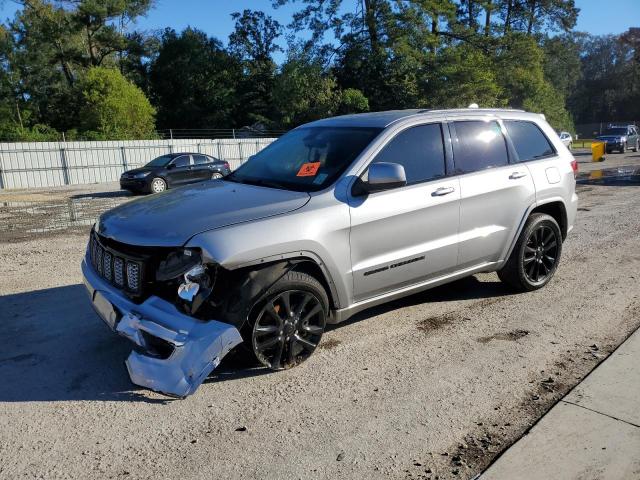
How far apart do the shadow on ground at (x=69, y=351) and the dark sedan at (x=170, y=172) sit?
1275 cm

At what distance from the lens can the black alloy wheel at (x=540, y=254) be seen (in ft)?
17.6

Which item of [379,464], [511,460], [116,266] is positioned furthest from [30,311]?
[511,460]

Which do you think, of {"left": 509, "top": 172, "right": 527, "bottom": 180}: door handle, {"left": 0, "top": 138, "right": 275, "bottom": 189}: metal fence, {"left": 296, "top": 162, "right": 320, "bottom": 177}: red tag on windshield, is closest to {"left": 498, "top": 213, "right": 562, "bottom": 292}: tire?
{"left": 509, "top": 172, "right": 527, "bottom": 180}: door handle

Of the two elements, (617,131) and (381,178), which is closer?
(381,178)

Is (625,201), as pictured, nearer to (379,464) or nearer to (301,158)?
(301,158)

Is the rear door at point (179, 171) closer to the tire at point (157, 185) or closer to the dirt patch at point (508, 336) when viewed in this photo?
the tire at point (157, 185)

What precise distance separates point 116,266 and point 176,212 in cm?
55

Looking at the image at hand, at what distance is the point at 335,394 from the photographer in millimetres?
3531

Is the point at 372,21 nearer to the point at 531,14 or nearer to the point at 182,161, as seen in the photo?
the point at 531,14

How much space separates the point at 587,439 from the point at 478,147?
2778 mm

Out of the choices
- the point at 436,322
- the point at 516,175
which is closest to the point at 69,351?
the point at 436,322

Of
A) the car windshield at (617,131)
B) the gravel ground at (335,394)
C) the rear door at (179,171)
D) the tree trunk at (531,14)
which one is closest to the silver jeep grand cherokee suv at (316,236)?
the gravel ground at (335,394)

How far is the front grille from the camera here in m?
3.49

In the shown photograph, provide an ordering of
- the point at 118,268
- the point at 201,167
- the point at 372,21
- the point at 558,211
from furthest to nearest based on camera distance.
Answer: the point at 372,21 → the point at 201,167 → the point at 558,211 → the point at 118,268
